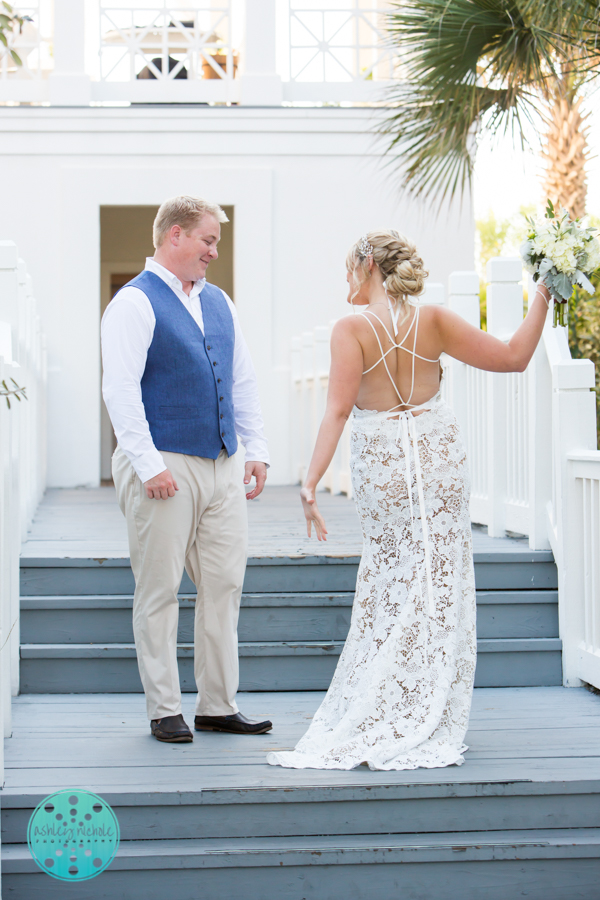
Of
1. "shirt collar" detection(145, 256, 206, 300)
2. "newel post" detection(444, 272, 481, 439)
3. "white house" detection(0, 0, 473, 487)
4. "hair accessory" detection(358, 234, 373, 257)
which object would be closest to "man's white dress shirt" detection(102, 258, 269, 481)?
"shirt collar" detection(145, 256, 206, 300)

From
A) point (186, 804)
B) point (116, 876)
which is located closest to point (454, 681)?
point (186, 804)

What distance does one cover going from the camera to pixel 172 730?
341 cm

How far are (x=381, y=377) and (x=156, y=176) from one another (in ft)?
23.1

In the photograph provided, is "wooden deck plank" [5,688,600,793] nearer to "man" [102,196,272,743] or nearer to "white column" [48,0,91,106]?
"man" [102,196,272,743]

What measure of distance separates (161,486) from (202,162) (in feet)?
23.5

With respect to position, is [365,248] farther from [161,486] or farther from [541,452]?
[541,452]

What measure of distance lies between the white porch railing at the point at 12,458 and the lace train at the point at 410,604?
1160mm

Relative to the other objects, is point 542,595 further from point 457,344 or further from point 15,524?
point 15,524

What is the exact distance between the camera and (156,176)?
9.62 meters

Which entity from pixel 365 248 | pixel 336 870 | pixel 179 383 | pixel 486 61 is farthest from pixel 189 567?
pixel 486 61

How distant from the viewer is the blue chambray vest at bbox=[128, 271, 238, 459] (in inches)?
132

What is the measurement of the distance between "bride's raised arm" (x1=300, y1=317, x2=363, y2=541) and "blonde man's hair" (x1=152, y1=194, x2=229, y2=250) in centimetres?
65

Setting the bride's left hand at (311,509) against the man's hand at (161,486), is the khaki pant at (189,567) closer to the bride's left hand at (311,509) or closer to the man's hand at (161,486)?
the man's hand at (161,486)

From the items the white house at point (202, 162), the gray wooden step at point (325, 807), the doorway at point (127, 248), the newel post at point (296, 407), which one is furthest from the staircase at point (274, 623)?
the doorway at point (127, 248)
